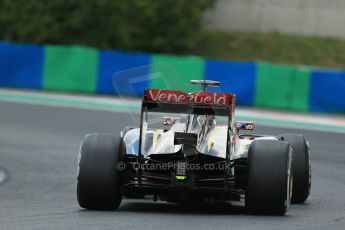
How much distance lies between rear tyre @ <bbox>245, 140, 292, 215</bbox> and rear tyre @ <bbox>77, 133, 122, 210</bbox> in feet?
4.41

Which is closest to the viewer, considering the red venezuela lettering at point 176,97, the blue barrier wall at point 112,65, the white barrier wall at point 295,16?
the red venezuela lettering at point 176,97

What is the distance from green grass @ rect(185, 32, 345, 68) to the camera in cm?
2966

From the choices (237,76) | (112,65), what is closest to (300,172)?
(237,76)

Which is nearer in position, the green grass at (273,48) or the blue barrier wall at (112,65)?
the blue barrier wall at (112,65)

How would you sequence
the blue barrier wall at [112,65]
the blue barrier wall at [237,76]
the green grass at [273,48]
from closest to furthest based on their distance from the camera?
the blue barrier wall at [237,76]
the blue barrier wall at [112,65]
the green grass at [273,48]

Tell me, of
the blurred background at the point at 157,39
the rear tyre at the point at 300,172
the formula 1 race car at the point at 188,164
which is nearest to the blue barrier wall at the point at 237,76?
the blurred background at the point at 157,39

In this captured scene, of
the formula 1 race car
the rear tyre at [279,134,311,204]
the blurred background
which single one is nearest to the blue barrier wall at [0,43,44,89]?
the blurred background

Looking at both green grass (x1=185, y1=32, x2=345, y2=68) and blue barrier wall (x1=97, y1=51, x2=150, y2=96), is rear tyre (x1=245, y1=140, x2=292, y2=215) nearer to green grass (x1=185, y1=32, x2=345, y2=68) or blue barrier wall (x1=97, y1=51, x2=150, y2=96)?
blue barrier wall (x1=97, y1=51, x2=150, y2=96)

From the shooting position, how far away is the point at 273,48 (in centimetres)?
3045

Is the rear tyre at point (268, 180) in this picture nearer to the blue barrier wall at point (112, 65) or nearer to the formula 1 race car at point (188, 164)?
the formula 1 race car at point (188, 164)

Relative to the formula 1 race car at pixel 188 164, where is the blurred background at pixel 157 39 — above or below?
above

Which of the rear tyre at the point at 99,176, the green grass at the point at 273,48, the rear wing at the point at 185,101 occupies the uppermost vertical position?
the green grass at the point at 273,48

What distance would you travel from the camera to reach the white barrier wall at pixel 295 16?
31.5 metres

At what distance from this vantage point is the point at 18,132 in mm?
17844
